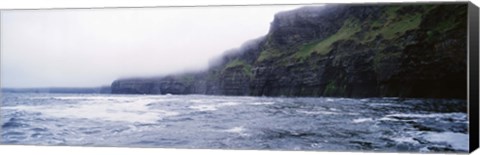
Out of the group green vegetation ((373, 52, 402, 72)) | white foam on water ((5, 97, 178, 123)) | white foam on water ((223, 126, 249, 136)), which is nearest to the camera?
green vegetation ((373, 52, 402, 72))

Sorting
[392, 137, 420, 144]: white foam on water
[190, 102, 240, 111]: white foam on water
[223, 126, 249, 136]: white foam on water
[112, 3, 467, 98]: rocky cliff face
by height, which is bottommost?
[392, 137, 420, 144]: white foam on water

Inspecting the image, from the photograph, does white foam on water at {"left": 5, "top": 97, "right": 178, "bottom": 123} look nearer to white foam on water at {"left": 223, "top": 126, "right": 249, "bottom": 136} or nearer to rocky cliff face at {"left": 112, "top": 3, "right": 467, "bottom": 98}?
rocky cliff face at {"left": 112, "top": 3, "right": 467, "bottom": 98}

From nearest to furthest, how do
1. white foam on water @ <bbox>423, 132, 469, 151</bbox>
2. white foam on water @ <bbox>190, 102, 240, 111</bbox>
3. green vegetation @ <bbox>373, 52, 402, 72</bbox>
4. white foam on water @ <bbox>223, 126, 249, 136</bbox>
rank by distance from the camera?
white foam on water @ <bbox>423, 132, 469, 151</bbox>
green vegetation @ <bbox>373, 52, 402, 72</bbox>
white foam on water @ <bbox>223, 126, 249, 136</bbox>
white foam on water @ <bbox>190, 102, 240, 111</bbox>

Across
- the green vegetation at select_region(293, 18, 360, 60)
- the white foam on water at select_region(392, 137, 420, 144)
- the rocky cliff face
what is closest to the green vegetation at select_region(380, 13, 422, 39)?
the rocky cliff face

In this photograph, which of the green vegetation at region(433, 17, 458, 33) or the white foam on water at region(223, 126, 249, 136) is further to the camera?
the white foam on water at region(223, 126, 249, 136)

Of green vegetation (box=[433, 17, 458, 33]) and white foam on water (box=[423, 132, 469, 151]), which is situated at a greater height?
green vegetation (box=[433, 17, 458, 33])

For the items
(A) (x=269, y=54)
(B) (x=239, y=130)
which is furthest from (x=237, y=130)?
(A) (x=269, y=54)
